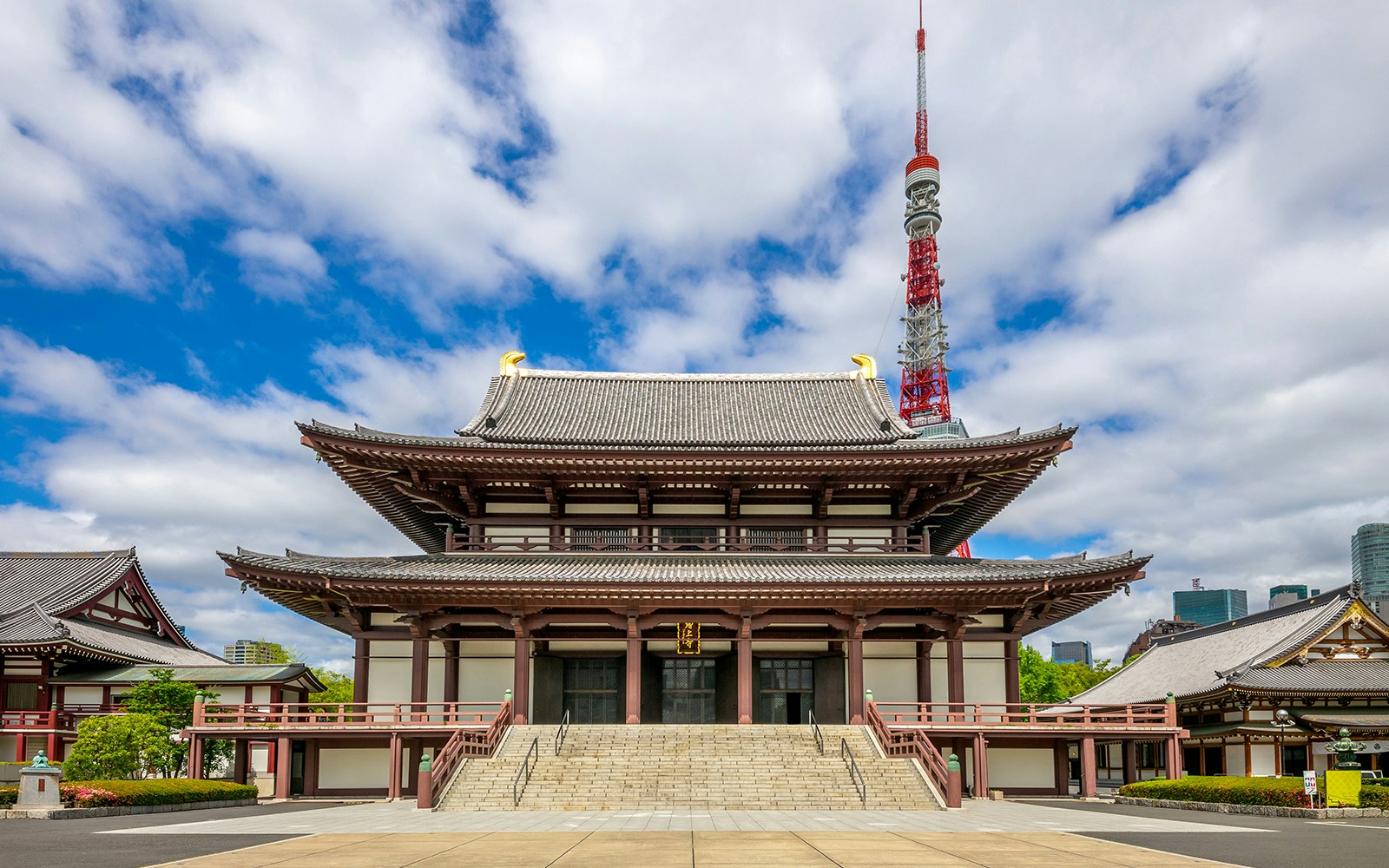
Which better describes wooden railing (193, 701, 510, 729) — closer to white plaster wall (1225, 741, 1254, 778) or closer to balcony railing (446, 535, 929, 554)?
balcony railing (446, 535, 929, 554)

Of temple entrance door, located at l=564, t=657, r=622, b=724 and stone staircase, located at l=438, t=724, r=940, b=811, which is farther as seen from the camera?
temple entrance door, located at l=564, t=657, r=622, b=724

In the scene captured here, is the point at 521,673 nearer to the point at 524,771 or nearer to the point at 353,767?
the point at 524,771

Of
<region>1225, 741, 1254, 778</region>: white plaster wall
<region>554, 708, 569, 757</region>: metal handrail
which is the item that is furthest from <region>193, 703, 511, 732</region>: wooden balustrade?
<region>1225, 741, 1254, 778</region>: white plaster wall

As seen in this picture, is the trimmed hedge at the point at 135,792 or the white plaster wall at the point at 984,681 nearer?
the trimmed hedge at the point at 135,792

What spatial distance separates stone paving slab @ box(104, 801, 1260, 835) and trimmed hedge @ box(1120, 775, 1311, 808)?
3.32 metres

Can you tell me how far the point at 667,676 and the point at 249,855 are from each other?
18.7 metres

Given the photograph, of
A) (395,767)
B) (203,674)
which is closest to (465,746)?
(395,767)

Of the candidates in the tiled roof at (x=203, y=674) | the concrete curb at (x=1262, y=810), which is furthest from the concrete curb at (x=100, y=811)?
the concrete curb at (x=1262, y=810)

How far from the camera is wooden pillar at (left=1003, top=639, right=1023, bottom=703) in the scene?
31.2 metres

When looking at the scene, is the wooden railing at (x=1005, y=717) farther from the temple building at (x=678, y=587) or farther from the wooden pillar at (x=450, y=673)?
the wooden pillar at (x=450, y=673)

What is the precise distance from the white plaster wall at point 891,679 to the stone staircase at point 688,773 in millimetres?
4063

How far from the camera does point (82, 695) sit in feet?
136

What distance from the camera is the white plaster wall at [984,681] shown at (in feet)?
104

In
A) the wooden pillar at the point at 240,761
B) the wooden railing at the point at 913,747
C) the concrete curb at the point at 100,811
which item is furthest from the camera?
the wooden pillar at the point at 240,761
